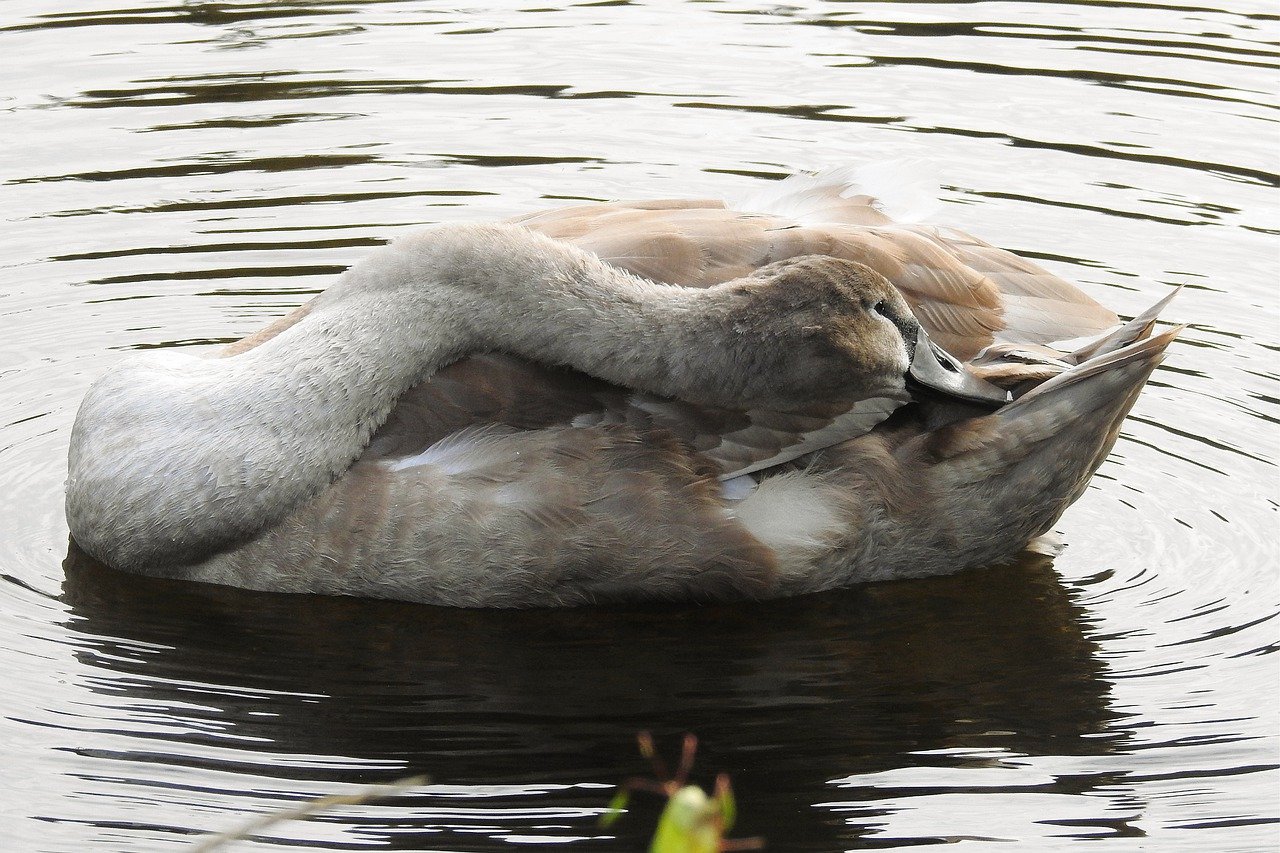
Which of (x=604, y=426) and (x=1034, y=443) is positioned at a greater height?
(x=604, y=426)

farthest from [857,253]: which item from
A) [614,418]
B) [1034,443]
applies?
[614,418]

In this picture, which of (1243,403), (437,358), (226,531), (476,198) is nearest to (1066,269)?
(1243,403)

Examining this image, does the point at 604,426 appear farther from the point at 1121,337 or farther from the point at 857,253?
the point at 1121,337

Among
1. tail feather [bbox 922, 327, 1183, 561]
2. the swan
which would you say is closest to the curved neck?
the swan

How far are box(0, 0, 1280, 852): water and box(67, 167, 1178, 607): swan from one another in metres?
0.26

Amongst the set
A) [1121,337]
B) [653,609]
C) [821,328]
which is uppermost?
[821,328]

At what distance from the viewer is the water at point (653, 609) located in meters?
6.26

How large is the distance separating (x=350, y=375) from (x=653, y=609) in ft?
4.76

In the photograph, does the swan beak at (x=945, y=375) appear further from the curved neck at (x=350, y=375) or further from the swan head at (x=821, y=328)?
the curved neck at (x=350, y=375)

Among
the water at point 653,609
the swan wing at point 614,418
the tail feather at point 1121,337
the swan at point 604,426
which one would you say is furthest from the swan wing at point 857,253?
the water at point 653,609

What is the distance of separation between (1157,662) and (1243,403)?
2.36m

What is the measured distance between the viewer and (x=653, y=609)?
757 centimetres

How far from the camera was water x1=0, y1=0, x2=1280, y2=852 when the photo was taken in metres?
6.26

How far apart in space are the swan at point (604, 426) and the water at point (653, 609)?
26 centimetres
